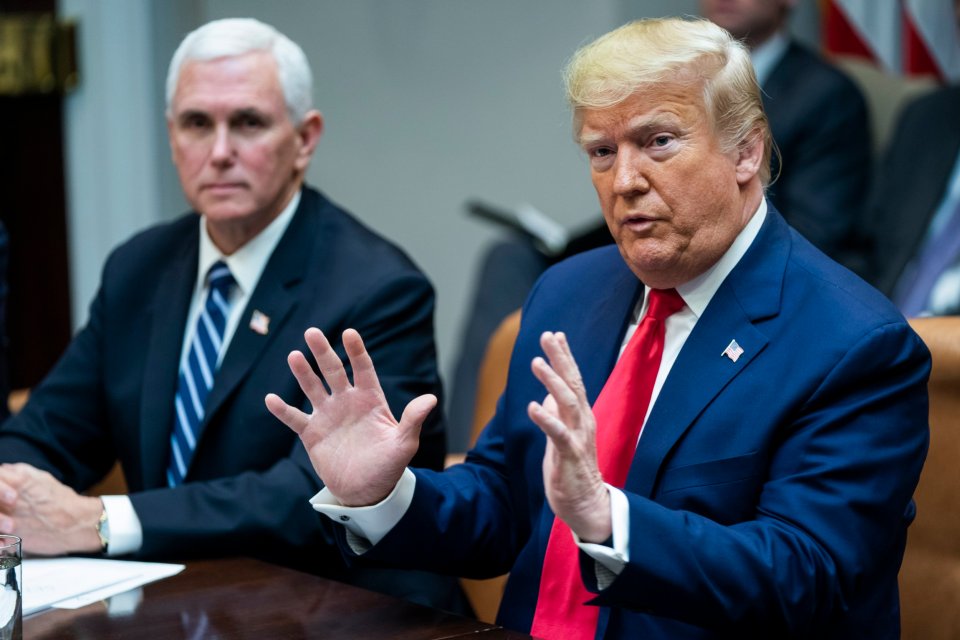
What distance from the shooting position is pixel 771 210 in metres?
1.88

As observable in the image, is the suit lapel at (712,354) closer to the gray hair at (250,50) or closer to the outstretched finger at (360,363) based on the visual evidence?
the outstretched finger at (360,363)

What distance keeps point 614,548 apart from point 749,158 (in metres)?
0.61

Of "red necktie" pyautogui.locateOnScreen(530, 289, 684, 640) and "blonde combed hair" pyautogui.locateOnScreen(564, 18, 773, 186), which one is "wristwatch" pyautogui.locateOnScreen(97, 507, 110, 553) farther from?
"blonde combed hair" pyautogui.locateOnScreen(564, 18, 773, 186)

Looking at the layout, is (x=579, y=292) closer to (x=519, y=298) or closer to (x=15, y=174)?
(x=519, y=298)

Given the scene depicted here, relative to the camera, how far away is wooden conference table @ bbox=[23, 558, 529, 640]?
160 centimetres

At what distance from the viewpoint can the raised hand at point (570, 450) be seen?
4.78ft

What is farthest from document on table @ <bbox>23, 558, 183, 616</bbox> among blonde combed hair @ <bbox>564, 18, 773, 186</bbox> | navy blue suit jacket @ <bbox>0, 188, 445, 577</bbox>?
blonde combed hair @ <bbox>564, 18, 773, 186</bbox>

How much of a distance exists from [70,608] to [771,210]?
1.06 metres

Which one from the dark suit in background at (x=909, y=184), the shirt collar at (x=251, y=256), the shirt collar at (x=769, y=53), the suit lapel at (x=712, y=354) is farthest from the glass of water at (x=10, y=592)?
the shirt collar at (x=769, y=53)

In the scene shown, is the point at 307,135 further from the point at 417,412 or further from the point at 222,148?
the point at 417,412

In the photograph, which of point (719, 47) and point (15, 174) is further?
point (15, 174)

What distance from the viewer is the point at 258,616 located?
5.47 feet

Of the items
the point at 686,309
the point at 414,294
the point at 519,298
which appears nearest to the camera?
the point at 686,309

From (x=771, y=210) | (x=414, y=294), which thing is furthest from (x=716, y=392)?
(x=414, y=294)
